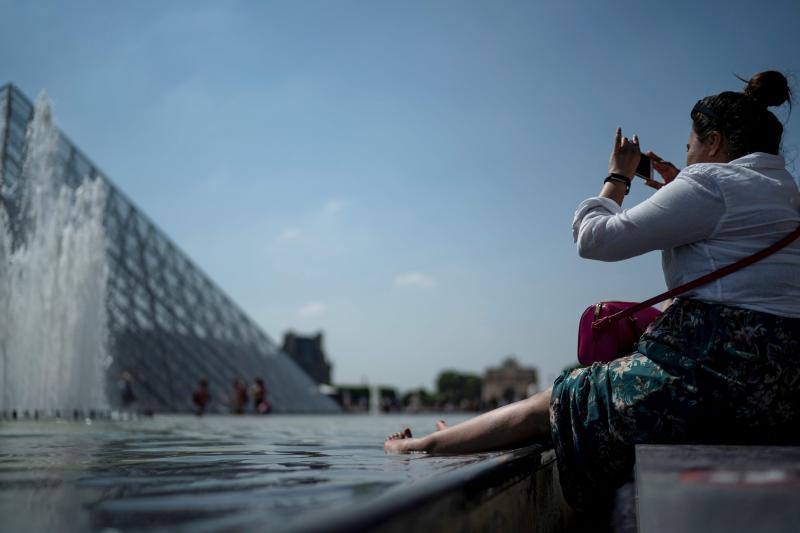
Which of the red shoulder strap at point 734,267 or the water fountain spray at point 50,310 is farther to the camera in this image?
the water fountain spray at point 50,310

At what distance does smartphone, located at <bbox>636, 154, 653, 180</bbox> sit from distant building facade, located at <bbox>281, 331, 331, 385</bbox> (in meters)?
94.6

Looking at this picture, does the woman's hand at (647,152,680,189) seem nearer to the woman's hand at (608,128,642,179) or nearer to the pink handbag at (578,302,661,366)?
the woman's hand at (608,128,642,179)

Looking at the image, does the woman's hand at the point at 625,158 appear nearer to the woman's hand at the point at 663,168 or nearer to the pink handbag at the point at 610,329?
the woman's hand at the point at 663,168

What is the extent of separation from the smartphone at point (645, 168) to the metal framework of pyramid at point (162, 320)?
14848 mm

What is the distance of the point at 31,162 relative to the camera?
17.2m

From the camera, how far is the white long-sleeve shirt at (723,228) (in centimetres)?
198

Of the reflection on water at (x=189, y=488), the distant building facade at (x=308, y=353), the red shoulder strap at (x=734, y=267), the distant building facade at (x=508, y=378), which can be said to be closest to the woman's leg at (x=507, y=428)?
the reflection on water at (x=189, y=488)

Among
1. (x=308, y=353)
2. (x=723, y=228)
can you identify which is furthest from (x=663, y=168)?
(x=308, y=353)

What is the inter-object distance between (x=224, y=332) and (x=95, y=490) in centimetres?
2794

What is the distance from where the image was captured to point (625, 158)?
7.95 ft

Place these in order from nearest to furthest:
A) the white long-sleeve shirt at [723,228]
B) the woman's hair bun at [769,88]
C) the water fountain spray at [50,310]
Result: the white long-sleeve shirt at [723,228]
the woman's hair bun at [769,88]
the water fountain spray at [50,310]

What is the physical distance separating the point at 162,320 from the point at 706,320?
78.7 ft

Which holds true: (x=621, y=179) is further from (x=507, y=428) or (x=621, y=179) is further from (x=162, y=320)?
(x=162, y=320)

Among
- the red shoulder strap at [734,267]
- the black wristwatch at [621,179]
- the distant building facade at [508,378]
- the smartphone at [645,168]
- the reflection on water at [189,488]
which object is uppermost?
the smartphone at [645,168]
